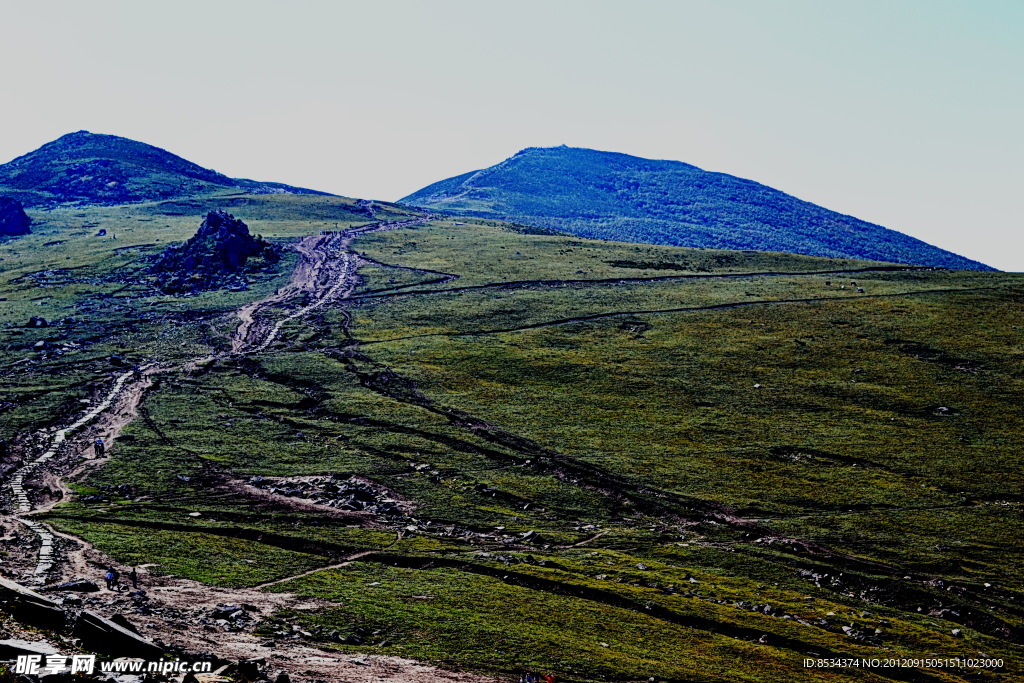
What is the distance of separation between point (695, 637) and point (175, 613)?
2481cm

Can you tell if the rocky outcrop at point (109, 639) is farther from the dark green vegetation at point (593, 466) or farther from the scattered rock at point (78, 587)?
the scattered rock at point (78, 587)

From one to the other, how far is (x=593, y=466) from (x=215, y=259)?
108 m

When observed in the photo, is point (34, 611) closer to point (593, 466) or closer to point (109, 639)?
point (109, 639)

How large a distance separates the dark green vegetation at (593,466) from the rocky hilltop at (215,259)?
366 inches

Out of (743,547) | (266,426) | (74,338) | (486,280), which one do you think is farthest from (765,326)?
(74,338)

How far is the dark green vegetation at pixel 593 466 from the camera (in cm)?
3928

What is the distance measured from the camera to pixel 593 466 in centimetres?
6519

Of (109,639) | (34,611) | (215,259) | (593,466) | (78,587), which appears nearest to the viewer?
(109,639)

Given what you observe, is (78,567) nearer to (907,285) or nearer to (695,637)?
(695,637)

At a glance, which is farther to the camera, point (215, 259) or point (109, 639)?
point (215, 259)

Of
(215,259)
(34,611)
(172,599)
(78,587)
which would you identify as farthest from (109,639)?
(215,259)

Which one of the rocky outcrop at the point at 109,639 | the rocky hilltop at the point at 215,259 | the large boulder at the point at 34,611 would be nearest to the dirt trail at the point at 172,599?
the rocky outcrop at the point at 109,639

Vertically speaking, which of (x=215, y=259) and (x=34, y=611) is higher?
(x=215, y=259)

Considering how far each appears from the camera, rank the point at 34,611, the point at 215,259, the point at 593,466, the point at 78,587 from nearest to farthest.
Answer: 1. the point at 34,611
2. the point at 78,587
3. the point at 593,466
4. the point at 215,259
